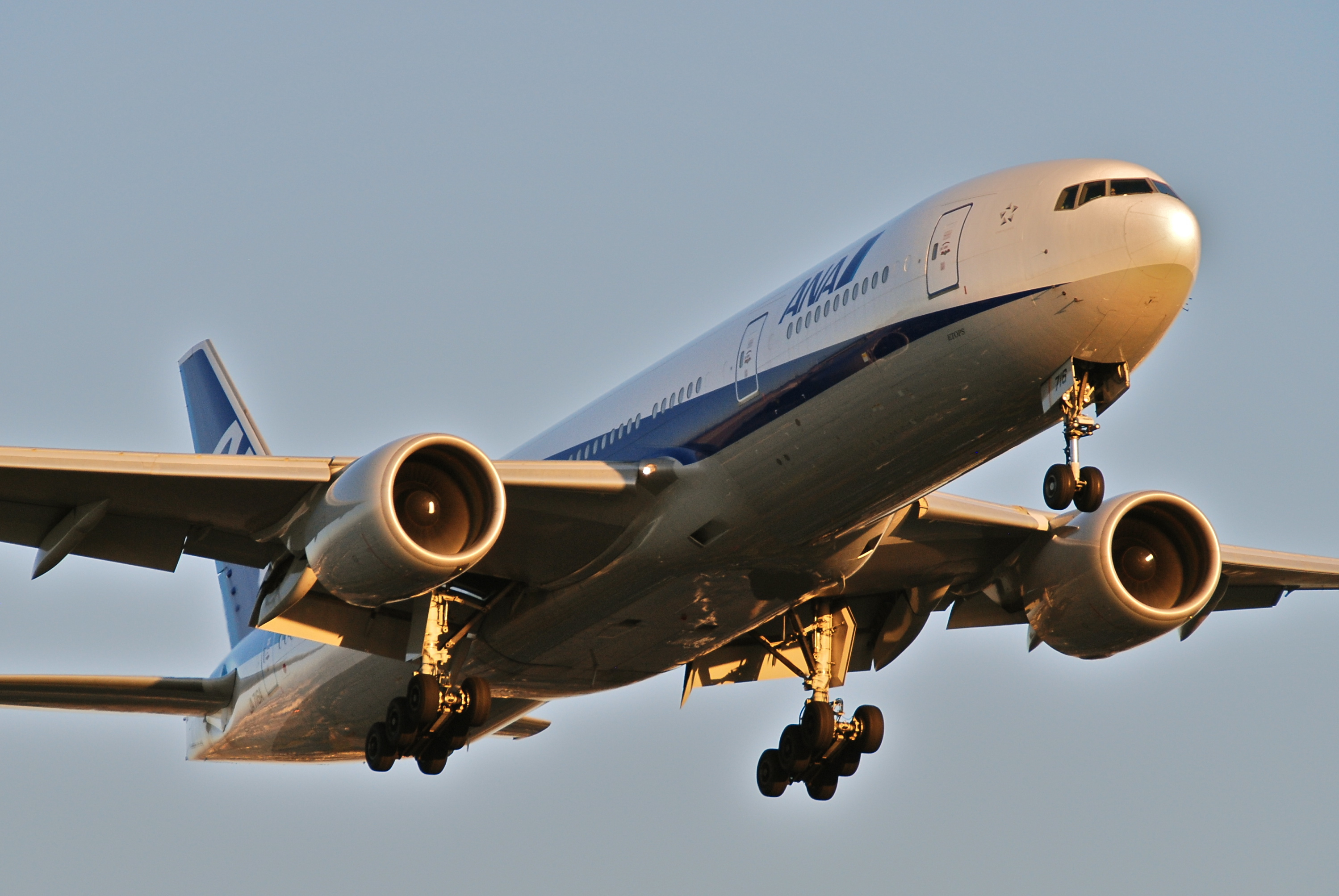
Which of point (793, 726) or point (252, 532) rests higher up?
point (252, 532)

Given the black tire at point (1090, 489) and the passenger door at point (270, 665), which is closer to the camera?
the black tire at point (1090, 489)

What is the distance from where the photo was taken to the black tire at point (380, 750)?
2289cm

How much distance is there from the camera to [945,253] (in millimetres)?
18984

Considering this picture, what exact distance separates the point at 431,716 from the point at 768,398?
6345 mm

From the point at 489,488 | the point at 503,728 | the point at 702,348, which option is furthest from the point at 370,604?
the point at 503,728

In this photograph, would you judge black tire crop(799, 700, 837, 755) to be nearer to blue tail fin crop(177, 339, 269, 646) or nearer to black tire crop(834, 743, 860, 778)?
black tire crop(834, 743, 860, 778)

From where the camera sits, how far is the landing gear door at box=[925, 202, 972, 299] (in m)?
18.8

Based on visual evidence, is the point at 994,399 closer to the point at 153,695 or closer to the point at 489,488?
the point at 489,488

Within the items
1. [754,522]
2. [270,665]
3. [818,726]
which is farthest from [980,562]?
[270,665]

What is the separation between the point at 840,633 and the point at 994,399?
8122 millimetres

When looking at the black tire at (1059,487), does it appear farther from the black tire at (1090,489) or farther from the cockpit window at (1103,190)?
the cockpit window at (1103,190)

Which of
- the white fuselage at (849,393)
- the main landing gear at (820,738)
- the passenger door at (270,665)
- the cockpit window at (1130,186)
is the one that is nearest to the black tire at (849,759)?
the main landing gear at (820,738)

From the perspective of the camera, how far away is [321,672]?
1016 inches

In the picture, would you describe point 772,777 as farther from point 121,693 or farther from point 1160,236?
point 1160,236
